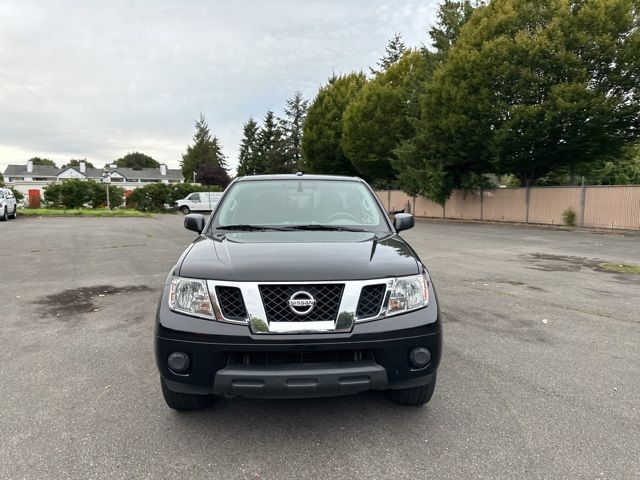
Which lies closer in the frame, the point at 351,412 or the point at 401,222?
the point at 351,412

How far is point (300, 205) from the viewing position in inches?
158

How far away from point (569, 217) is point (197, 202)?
26464 millimetres

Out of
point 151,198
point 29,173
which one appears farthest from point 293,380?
point 29,173

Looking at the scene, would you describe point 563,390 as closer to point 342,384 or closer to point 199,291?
point 342,384

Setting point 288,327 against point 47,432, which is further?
point 47,432

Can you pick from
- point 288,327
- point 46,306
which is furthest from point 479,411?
point 46,306

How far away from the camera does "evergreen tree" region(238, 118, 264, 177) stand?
7464 centimetres

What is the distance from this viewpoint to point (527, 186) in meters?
23.1

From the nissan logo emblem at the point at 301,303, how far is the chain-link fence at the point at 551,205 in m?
19.4

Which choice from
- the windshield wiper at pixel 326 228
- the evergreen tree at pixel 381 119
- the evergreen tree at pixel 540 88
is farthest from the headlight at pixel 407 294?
the evergreen tree at pixel 381 119

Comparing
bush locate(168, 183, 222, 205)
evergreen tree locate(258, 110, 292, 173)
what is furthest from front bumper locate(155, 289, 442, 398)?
evergreen tree locate(258, 110, 292, 173)

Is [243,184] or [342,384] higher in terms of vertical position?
[243,184]

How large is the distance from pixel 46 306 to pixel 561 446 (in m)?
6.06

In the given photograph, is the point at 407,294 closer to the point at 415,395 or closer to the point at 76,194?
the point at 415,395
